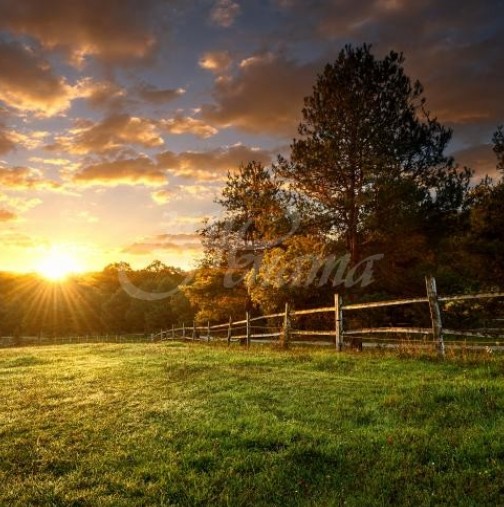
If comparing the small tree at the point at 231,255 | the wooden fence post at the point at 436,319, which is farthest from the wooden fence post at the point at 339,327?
the small tree at the point at 231,255

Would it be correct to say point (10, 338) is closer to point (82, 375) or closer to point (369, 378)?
point (82, 375)

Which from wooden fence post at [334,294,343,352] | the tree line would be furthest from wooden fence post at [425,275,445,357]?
the tree line

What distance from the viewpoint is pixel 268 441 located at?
594 centimetres

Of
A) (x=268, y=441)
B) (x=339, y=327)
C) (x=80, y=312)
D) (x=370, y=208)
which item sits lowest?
(x=268, y=441)

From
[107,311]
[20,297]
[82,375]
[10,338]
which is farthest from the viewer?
[20,297]

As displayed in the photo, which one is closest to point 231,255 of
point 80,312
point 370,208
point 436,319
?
point 370,208

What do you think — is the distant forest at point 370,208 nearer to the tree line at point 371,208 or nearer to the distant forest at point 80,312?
the tree line at point 371,208

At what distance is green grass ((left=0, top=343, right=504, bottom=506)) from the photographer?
4.68 meters

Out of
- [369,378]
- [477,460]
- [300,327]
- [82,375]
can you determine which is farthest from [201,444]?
[300,327]

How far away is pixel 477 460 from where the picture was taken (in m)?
5.04

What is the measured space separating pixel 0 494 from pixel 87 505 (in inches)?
43.5

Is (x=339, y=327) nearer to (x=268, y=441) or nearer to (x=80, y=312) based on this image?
(x=268, y=441)

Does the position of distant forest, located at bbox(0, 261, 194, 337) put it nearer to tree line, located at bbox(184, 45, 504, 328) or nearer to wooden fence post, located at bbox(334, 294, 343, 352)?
tree line, located at bbox(184, 45, 504, 328)

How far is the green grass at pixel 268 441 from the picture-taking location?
468cm
